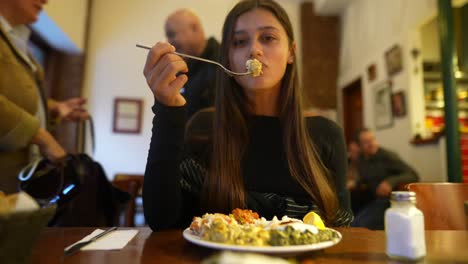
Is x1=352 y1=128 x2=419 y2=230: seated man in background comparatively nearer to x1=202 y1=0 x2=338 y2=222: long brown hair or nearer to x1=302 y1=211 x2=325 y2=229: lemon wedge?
x1=202 y1=0 x2=338 y2=222: long brown hair

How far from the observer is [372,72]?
13.0 feet

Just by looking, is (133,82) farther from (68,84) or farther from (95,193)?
(95,193)

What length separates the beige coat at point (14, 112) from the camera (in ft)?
3.45

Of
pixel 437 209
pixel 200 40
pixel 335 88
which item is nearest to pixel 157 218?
pixel 437 209

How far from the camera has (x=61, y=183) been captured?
3.73ft

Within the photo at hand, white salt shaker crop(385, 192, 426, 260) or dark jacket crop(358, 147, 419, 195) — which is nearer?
white salt shaker crop(385, 192, 426, 260)

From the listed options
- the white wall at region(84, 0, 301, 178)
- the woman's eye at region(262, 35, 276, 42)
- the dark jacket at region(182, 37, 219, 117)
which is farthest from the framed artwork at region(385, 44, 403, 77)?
the woman's eye at region(262, 35, 276, 42)

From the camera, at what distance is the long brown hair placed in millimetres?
849

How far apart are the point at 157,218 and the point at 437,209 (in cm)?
73

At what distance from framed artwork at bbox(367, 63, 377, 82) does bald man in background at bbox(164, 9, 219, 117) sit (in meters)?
2.76

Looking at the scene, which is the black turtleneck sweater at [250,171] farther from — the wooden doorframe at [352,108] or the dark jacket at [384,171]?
the wooden doorframe at [352,108]

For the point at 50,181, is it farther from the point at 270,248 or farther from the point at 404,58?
the point at 404,58

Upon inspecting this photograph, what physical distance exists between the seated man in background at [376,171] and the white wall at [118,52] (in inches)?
96.2

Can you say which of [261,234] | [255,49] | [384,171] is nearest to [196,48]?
[255,49]
